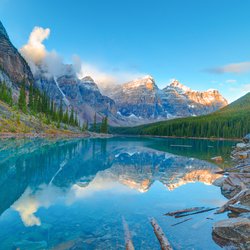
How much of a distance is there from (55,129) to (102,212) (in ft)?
433

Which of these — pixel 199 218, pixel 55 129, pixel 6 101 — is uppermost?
pixel 6 101

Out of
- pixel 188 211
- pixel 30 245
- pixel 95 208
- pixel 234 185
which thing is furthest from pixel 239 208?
pixel 30 245

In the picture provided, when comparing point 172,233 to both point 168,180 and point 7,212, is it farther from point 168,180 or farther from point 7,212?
point 168,180

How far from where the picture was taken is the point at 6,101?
142 meters

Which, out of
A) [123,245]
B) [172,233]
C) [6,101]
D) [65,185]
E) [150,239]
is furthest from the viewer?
[6,101]

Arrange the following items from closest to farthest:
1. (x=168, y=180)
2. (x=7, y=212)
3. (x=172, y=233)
Answer: (x=172, y=233), (x=7, y=212), (x=168, y=180)

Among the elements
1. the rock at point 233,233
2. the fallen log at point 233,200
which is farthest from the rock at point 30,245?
the fallen log at point 233,200

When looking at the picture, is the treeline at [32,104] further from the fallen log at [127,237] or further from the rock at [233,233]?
the rock at [233,233]

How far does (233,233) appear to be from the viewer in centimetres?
1576

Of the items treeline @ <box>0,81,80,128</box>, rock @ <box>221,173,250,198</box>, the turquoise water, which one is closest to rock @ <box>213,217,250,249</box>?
the turquoise water

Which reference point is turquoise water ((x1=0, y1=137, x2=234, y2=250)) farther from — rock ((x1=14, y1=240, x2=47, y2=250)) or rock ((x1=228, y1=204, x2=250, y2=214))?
rock ((x1=228, y1=204, x2=250, y2=214))

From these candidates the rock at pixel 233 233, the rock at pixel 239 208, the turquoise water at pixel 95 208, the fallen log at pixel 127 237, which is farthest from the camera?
the rock at pixel 239 208

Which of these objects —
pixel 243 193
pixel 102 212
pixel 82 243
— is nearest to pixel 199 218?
pixel 243 193

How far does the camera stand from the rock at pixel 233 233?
49.4ft
